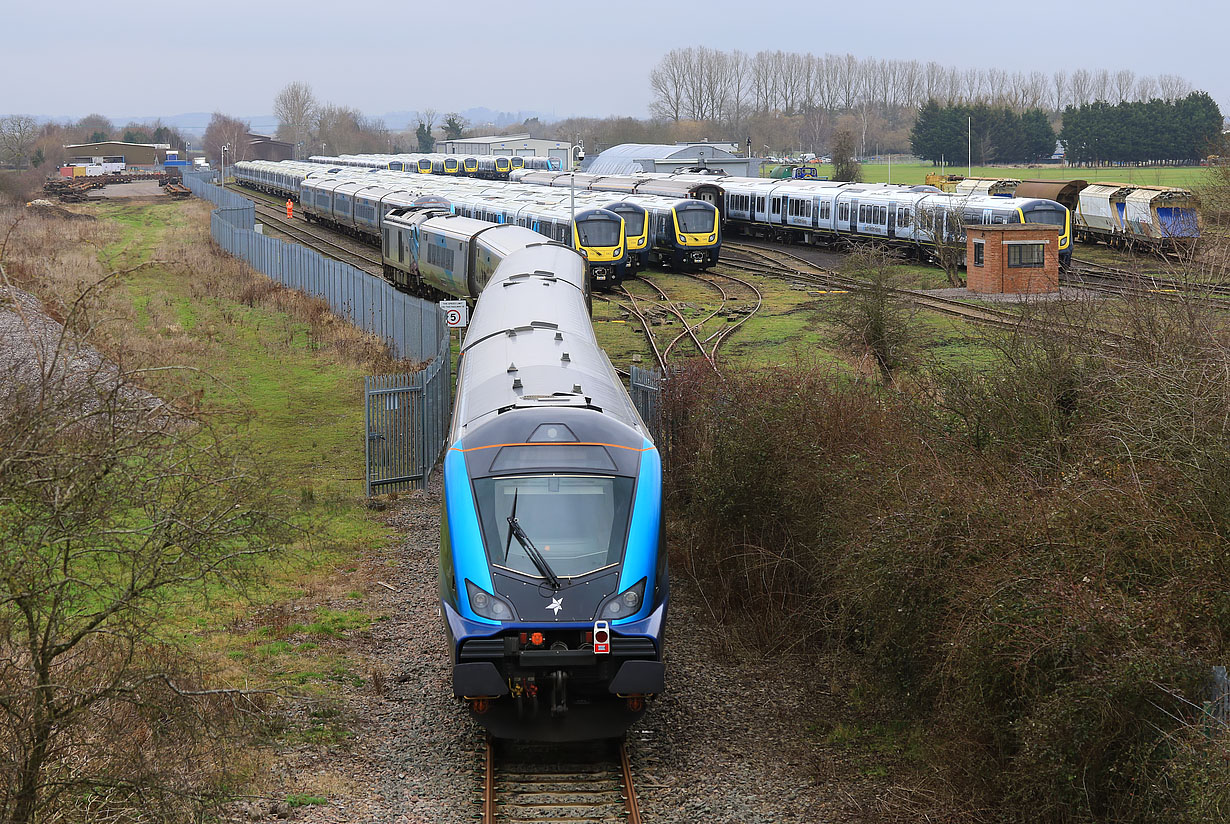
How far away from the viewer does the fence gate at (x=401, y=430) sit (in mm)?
17375

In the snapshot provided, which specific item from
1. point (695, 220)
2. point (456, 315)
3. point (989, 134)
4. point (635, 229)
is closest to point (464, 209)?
point (635, 229)

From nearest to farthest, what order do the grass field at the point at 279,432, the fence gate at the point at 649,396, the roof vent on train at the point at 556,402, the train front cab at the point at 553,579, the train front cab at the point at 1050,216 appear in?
the train front cab at the point at 553,579
the roof vent on train at the point at 556,402
the grass field at the point at 279,432
the fence gate at the point at 649,396
the train front cab at the point at 1050,216

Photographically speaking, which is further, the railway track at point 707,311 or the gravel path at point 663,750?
the railway track at point 707,311

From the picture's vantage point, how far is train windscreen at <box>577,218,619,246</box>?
35219mm

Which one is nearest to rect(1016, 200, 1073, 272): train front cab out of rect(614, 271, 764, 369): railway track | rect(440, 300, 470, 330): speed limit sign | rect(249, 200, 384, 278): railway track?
rect(614, 271, 764, 369): railway track

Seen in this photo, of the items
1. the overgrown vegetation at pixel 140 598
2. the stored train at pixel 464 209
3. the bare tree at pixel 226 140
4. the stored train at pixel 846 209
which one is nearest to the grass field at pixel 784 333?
the stored train at pixel 464 209

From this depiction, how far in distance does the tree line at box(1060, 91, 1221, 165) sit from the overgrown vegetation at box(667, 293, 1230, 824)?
3832 inches

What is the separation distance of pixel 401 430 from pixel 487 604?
908cm

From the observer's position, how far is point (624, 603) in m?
8.90

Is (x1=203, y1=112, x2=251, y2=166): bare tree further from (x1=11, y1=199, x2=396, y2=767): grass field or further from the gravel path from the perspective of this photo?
the gravel path

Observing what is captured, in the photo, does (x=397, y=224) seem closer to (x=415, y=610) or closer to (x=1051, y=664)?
(x=415, y=610)

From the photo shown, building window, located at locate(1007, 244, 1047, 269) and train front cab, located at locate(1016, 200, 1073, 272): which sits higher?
train front cab, located at locate(1016, 200, 1073, 272)

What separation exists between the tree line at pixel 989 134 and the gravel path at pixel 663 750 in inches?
4384

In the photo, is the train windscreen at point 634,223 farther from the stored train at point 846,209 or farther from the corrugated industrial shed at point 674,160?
the corrugated industrial shed at point 674,160
